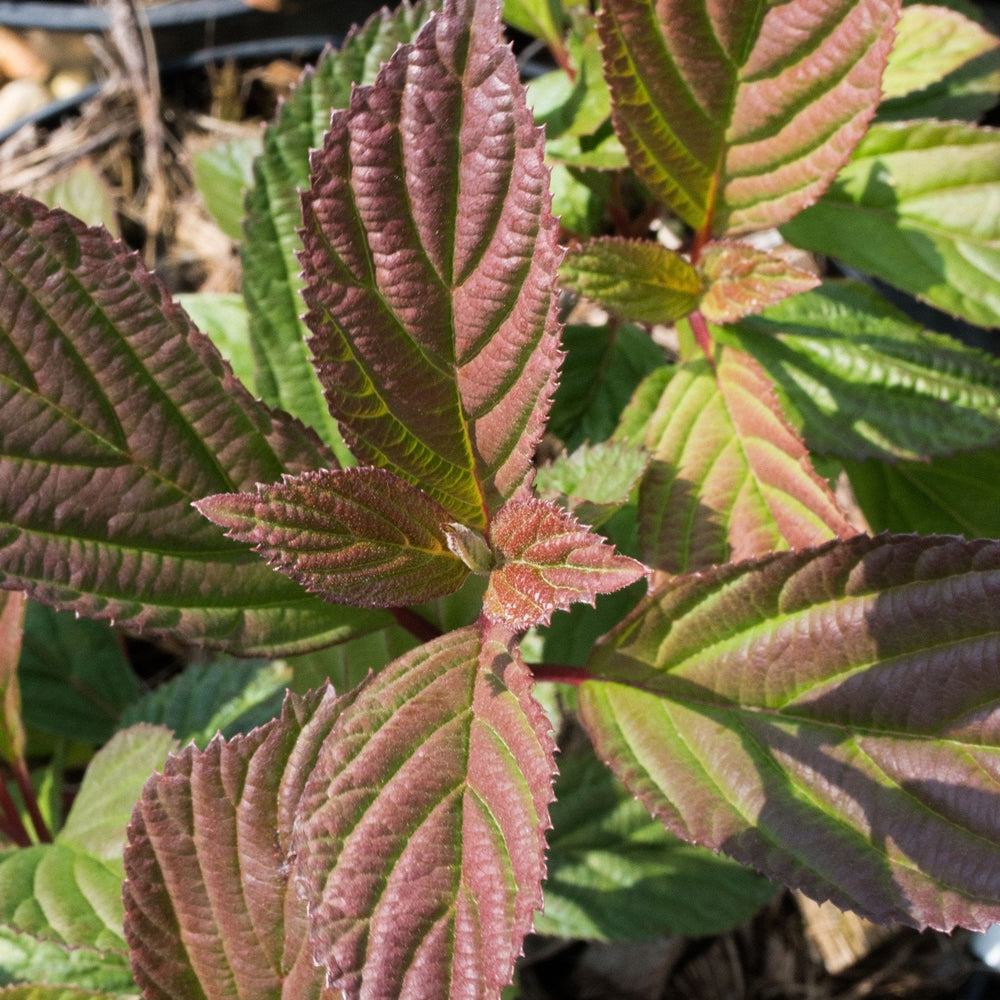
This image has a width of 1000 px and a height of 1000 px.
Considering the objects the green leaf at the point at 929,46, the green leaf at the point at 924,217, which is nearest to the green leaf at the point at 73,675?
the green leaf at the point at 924,217

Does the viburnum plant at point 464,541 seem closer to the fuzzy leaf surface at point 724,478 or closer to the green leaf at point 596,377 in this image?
the fuzzy leaf surface at point 724,478

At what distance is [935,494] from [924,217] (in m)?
0.32

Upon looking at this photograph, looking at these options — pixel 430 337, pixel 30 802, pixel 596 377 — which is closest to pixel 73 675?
pixel 30 802

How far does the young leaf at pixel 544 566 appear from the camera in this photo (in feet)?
1.96

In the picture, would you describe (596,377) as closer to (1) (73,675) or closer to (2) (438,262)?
(2) (438,262)

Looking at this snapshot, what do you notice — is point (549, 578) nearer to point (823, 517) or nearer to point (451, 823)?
point (451, 823)

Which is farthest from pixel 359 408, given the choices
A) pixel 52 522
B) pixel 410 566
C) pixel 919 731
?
pixel 919 731

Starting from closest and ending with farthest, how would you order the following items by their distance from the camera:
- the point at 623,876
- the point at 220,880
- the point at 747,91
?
the point at 220,880
the point at 747,91
the point at 623,876

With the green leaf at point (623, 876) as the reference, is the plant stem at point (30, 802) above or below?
above

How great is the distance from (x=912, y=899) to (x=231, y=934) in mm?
490

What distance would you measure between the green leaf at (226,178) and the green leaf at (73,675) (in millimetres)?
577

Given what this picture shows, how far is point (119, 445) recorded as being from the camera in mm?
711

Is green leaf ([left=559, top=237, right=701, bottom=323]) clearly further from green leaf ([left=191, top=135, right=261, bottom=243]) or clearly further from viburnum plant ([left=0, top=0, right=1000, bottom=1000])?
green leaf ([left=191, top=135, right=261, bottom=243])

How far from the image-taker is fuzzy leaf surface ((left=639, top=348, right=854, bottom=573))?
889mm
